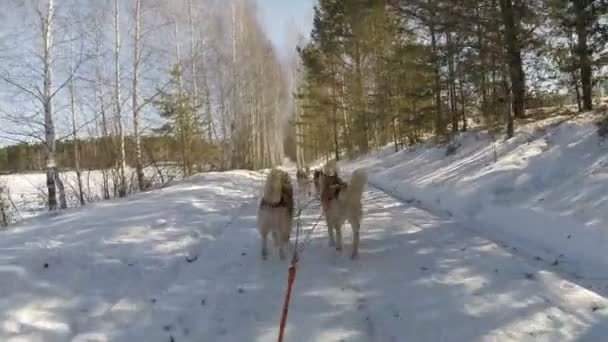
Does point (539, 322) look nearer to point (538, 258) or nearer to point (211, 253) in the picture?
point (538, 258)

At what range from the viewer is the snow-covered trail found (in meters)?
3.54

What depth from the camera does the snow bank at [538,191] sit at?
Result: 5426 millimetres

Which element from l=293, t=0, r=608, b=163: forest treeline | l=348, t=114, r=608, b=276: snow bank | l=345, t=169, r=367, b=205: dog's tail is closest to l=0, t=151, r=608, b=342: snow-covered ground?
l=348, t=114, r=608, b=276: snow bank

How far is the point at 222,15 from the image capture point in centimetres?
2925

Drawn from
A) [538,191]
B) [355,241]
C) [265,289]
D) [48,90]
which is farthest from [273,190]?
[48,90]

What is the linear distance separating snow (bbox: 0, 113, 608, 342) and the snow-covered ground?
0.02 meters

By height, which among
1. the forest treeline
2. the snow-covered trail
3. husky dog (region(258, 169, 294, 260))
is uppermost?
the forest treeline

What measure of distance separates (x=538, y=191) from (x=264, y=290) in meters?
5.41

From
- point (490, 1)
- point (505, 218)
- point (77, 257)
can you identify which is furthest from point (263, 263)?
point (490, 1)

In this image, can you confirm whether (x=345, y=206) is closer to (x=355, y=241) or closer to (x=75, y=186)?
(x=355, y=241)

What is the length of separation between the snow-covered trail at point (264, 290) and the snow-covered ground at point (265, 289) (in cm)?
1

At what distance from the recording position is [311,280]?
4789 mm

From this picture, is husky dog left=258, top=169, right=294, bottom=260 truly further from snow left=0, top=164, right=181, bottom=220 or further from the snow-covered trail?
snow left=0, top=164, right=181, bottom=220

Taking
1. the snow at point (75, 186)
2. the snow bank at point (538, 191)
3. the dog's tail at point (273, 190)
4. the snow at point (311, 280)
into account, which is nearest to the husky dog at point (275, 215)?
the dog's tail at point (273, 190)
